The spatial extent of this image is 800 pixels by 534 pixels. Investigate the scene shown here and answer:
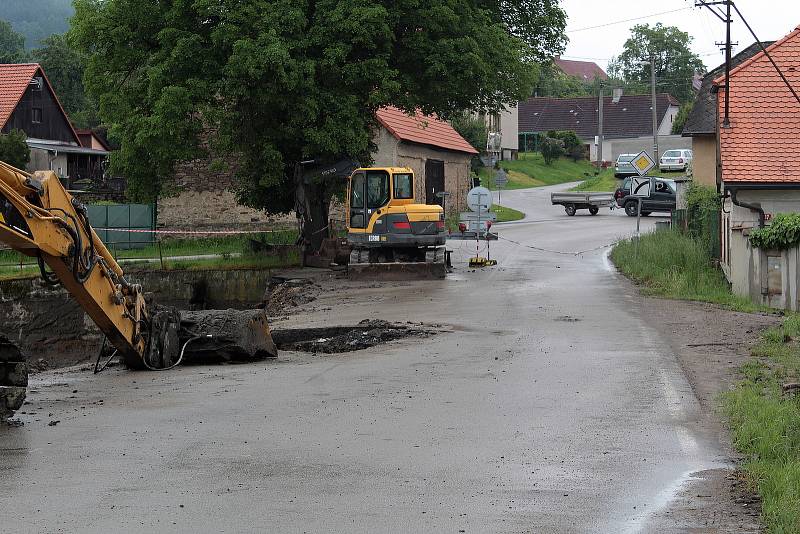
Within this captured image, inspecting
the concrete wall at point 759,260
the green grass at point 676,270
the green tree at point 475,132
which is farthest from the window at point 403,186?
the green tree at point 475,132

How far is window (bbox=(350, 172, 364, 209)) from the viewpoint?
2959 centimetres

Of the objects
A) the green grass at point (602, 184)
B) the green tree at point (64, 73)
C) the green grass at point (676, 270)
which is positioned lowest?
the green grass at point (676, 270)

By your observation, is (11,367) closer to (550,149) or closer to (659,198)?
(659,198)

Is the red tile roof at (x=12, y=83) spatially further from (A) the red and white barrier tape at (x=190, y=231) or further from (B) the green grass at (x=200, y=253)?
(B) the green grass at (x=200, y=253)

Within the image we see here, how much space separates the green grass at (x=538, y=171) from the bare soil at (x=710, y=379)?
2115 inches

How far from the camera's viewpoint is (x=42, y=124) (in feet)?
203

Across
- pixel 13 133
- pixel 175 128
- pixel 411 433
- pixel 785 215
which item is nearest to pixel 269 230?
pixel 13 133

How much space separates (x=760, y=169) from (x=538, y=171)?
60.7m

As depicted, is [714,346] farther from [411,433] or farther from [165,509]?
[165,509]

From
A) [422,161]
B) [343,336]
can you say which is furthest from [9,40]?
[343,336]

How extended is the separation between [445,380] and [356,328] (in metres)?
6.29

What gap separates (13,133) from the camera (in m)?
47.2

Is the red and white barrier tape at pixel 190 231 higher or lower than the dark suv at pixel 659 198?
lower

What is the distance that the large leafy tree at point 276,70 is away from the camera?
27.7 m
